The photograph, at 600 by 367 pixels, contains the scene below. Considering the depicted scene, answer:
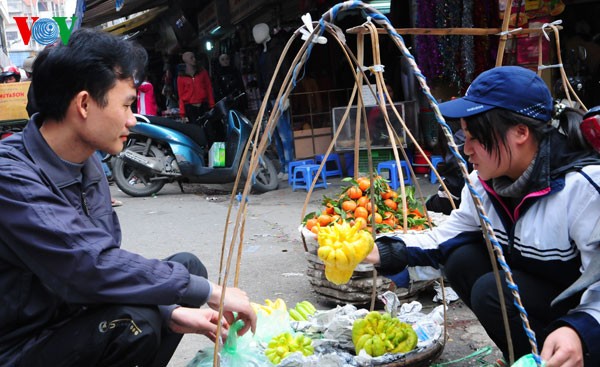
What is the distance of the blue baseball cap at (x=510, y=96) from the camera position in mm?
1711

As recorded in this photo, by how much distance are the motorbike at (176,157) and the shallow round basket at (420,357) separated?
16.1ft

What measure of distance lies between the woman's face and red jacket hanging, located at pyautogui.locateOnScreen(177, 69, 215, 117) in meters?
8.65

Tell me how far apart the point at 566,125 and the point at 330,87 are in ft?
22.6

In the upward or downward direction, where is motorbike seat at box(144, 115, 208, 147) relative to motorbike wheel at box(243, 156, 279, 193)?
upward

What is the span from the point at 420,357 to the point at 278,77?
6.61m

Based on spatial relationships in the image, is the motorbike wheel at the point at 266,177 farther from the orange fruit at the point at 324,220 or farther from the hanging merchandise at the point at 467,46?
the orange fruit at the point at 324,220

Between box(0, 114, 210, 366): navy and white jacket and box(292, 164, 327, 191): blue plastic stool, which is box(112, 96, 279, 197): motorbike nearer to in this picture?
box(292, 164, 327, 191): blue plastic stool

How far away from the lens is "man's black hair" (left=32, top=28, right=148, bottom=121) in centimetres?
168

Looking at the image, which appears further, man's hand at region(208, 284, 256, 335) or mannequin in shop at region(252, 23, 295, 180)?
mannequin in shop at region(252, 23, 295, 180)

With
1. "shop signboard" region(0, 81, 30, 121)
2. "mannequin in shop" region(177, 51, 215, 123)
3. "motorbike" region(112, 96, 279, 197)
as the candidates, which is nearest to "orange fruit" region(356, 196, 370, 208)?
"motorbike" region(112, 96, 279, 197)

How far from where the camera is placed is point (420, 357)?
7.25 ft

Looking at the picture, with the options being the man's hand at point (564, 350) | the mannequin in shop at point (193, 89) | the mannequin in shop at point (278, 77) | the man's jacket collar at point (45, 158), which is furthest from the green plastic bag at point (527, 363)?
the mannequin in shop at point (193, 89)

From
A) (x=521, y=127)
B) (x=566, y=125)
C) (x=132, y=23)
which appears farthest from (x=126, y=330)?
(x=132, y=23)

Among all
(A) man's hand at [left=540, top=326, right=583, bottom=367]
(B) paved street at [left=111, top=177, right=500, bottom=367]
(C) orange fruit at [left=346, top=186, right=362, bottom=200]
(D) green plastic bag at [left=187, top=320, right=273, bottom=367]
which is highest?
(C) orange fruit at [left=346, top=186, right=362, bottom=200]
